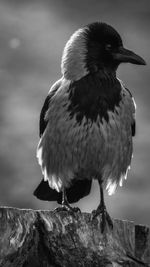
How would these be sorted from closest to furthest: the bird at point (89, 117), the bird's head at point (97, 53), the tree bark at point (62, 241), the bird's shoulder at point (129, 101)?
the tree bark at point (62, 241) → the bird at point (89, 117) → the bird's shoulder at point (129, 101) → the bird's head at point (97, 53)

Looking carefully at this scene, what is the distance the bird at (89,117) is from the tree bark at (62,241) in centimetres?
85

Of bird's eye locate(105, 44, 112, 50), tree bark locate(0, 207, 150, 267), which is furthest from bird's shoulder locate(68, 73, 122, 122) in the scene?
tree bark locate(0, 207, 150, 267)

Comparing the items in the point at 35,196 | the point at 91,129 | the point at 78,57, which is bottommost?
the point at 35,196

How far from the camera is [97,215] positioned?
4996 millimetres

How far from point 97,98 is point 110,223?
5.34 ft

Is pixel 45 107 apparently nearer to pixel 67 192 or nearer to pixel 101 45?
pixel 101 45

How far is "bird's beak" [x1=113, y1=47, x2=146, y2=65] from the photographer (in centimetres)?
650

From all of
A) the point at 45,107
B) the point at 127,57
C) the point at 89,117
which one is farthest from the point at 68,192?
the point at 127,57

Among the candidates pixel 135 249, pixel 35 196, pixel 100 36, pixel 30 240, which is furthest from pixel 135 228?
pixel 100 36

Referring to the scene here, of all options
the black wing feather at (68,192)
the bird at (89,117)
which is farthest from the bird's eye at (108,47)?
the black wing feather at (68,192)

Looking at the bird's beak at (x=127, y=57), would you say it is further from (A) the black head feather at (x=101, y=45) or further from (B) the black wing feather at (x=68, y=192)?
(B) the black wing feather at (x=68, y=192)

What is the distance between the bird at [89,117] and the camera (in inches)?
239

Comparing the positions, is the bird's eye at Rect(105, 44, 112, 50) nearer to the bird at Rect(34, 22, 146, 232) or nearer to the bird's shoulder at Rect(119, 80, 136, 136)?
the bird at Rect(34, 22, 146, 232)

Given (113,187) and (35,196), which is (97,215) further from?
(35,196)
